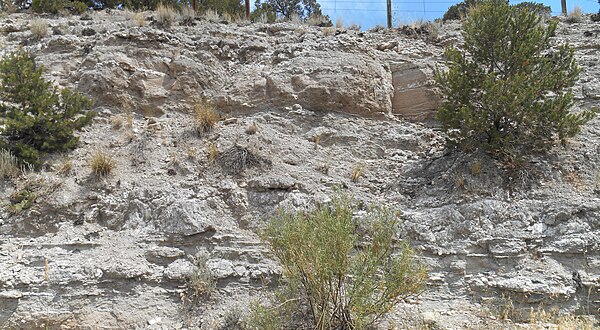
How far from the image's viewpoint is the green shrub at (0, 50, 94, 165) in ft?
25.0

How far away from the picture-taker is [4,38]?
10633 mm

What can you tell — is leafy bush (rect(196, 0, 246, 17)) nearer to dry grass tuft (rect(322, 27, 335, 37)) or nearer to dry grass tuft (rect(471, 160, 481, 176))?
dry grass tuft (rect(322, 27, 335, 37))

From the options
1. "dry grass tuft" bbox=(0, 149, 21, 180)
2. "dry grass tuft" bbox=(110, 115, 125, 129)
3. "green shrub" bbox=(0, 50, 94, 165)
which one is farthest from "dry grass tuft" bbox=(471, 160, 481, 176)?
"dry grass tuft" bbox=(0, 149, 21, 180)

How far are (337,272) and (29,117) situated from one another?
5.36 metres

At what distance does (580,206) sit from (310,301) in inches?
156

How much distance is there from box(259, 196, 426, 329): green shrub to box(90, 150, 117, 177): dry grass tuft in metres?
3.16

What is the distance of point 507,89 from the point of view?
746 cm

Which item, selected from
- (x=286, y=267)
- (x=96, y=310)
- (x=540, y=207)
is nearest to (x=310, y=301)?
(x=286, y=267)

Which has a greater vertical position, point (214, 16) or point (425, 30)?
point (214, 16)

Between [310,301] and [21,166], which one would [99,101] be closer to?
[21,166]

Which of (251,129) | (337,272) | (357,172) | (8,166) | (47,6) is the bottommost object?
(337,272)

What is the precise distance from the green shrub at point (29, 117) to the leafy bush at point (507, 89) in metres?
6.16

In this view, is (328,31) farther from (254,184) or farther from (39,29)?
(39,29)

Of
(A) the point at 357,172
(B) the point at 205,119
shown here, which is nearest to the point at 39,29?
(B) the point at 205,119
